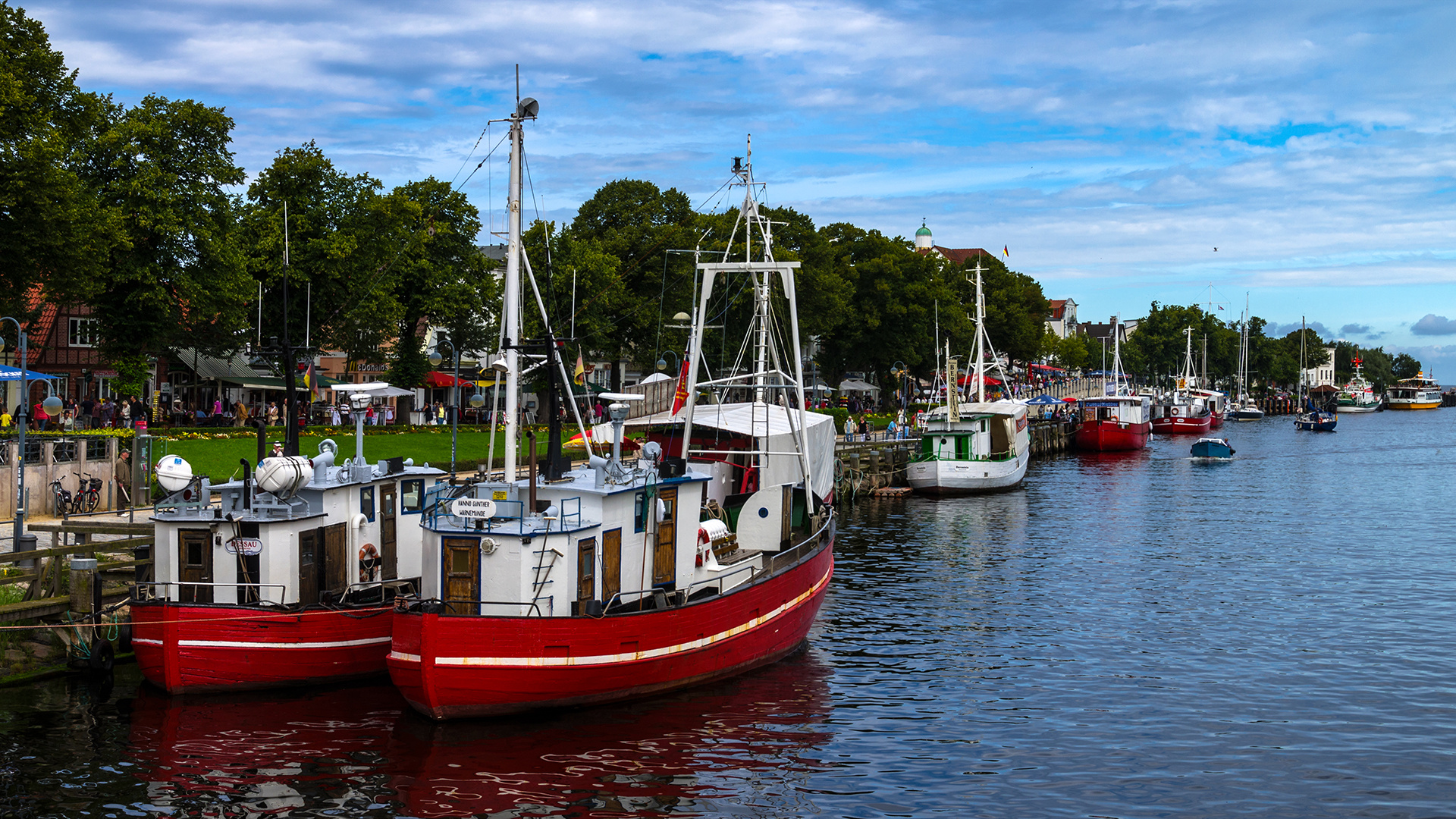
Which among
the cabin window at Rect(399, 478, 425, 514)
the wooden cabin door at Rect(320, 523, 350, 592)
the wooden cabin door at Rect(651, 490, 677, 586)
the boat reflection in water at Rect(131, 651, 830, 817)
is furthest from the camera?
the cabin window at Rect(399, 478, 425, 514)

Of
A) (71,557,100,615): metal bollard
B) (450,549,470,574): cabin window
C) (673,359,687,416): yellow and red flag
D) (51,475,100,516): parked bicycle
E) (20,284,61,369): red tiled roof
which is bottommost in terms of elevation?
(71,557,100,615): metal bollard

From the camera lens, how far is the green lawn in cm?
4372

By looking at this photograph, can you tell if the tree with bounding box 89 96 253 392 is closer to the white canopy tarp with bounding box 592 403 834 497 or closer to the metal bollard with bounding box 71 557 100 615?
the white canopy tarp with bounding box 592 403 834 497

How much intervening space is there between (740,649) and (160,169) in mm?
39117

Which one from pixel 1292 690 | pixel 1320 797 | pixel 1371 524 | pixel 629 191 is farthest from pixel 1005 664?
pixel 629 191

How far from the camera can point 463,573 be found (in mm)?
21047

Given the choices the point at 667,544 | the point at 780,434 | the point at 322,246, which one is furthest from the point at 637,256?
the point at 667,544

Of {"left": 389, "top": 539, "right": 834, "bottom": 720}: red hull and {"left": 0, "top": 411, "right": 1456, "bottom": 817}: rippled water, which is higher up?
{"left": 389, "top": 539, "right": 834, "bottom": 720}: red hull

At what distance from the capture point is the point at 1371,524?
5400 cm

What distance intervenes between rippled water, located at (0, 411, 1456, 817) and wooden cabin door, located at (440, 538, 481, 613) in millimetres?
2364

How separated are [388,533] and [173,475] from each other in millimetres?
4795

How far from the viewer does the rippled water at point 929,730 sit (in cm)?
1888

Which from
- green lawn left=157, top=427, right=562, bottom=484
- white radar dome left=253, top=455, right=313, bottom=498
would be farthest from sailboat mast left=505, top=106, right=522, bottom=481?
green lawn left=157, top=427, right=562, bottom=484

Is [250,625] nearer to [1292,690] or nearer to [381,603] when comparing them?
[381,603]
